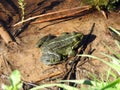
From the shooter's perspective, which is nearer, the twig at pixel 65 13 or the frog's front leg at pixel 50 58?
the frog's front leg at pixel 50 58

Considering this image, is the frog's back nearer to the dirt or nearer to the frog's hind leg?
the frog's hind leg

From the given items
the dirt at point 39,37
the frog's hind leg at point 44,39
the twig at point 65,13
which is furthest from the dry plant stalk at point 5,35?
the frog's hind leg at point 44,39

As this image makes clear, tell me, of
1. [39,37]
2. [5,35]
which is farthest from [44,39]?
[5,35]

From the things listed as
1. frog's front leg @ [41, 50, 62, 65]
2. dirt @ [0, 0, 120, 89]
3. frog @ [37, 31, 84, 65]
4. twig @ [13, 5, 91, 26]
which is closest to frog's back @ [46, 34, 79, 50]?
frog @ [37, 31, 84, 65]

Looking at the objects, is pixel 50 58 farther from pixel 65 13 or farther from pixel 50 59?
pixel 65 13

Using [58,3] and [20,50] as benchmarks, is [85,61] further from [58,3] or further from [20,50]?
[58,3]

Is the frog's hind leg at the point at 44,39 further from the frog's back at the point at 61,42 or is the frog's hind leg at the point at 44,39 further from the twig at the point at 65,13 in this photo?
the twig at the point at 65,13
